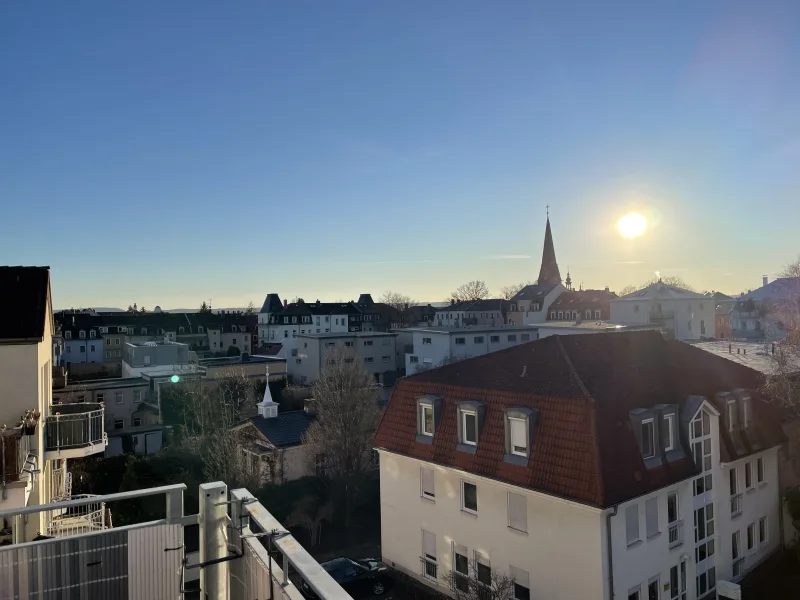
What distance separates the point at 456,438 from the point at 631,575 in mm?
5430

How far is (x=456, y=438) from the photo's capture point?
15.8 m

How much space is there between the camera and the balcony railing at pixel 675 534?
14367 mm

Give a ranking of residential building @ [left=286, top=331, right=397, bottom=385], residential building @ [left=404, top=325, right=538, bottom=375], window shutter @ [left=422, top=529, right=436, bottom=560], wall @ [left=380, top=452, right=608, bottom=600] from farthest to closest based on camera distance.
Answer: residential building @ [left=286, top=331, right=397, bottom=385], residential building @ [left=404, top=325, right=538, bottom=375], window shutter @ [left=422, top=529, right=436, bottom=560], wall @ [left=380, top=452, right=608, bottom=600]

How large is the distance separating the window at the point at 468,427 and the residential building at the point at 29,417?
9.28m

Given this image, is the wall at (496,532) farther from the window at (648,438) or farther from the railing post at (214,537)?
the railing post at (214,537)

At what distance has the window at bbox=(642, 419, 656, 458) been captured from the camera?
13.8 m

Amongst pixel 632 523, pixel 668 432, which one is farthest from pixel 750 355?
pixel 632 523

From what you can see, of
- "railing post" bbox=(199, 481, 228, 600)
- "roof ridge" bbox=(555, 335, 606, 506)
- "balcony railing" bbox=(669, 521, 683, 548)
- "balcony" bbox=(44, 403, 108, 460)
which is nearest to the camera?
"railing post" bbox=(199, 481, 228, 600)

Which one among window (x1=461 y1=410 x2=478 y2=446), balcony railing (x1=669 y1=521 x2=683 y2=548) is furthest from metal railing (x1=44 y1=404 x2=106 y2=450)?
balcony railing (x1=669 y1=521 x2=683 y2=548)

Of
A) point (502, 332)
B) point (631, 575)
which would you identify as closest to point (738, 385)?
point (631, 575)

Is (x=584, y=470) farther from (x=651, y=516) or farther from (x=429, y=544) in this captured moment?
(x=429, y=544)

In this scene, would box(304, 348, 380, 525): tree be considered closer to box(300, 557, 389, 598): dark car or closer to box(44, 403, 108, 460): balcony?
box(300, 557, 389, 598): dark car

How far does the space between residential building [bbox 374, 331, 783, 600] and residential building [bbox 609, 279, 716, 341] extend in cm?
3588

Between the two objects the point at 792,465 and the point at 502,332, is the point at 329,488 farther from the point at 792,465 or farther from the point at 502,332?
the point at 502,332
